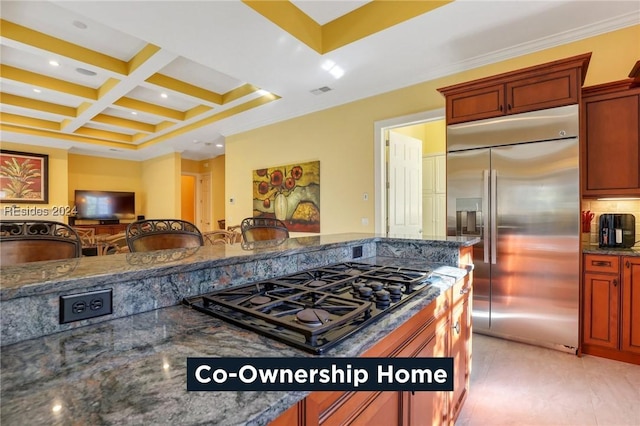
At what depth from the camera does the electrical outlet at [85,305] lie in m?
0.81

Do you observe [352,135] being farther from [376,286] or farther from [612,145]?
[376,286]

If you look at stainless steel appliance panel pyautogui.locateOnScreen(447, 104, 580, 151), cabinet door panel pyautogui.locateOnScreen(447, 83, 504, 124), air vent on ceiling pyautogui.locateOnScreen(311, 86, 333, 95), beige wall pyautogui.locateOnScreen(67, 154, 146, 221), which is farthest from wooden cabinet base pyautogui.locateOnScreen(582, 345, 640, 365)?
beige wall pyautogui.locateOnScreen(67, 154, 146, 221)

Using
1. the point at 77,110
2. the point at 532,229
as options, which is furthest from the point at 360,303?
the point at 77,110

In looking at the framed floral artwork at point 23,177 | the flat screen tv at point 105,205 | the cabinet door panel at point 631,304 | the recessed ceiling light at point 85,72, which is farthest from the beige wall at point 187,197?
the cabinet door panel at point 631,304

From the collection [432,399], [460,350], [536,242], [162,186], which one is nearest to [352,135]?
[536,242]

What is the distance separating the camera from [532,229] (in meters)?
2.63

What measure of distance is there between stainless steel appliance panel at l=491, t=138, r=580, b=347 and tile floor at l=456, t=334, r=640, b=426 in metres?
0.22

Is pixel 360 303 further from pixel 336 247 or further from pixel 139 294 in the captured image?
pixel 336 247

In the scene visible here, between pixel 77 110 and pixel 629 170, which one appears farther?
pixel 77 110

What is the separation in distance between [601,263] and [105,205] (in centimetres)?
978

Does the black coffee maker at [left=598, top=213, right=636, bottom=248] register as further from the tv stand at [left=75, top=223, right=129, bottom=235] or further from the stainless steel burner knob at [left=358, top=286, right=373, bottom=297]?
the tv stand at [left=75, top=223, right=129, bottom=235]

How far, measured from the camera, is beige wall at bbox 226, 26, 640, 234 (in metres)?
2.70

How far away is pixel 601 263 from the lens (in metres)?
2.41

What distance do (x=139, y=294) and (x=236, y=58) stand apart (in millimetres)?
2902
